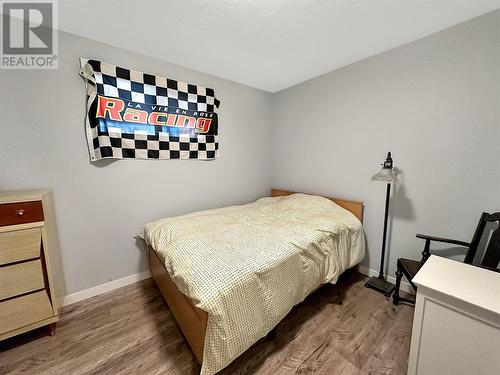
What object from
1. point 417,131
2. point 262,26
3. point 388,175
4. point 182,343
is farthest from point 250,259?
point 417,131

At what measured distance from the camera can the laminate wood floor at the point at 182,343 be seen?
1.27 meters

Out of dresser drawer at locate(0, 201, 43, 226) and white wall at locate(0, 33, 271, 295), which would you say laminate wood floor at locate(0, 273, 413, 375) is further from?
dresser drawer at locate(0, 201, 43, 226)

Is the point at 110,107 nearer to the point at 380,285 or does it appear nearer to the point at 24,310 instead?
the point at 24,310

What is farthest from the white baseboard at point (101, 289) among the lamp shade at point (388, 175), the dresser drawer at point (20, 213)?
the lamp shade at point (388, 175)

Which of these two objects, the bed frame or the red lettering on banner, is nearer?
the bed frame

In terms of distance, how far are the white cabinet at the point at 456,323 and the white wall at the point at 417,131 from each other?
93 centimetres

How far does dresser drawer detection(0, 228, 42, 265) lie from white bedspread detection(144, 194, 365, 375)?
732 mm

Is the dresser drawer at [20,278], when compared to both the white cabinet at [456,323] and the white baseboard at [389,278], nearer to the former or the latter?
the white cabinet at [456,323]

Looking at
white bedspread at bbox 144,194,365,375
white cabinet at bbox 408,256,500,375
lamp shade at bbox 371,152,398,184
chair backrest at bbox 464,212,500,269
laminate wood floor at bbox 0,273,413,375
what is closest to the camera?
white cabinet at bbox 408,256,500,375

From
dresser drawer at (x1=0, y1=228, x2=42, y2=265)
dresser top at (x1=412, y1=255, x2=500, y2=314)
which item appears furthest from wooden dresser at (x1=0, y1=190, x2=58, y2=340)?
dresser top at (x1=412, y1=255, x2=500, y2=314)

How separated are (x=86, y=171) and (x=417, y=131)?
3.09m

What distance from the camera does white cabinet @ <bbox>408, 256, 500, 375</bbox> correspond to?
2.71 feet

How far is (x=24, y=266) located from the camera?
135cm

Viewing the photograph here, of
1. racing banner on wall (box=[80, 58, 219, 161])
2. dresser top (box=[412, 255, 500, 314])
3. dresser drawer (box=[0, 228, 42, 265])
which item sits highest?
racing banner on wall (box=[80, 58, 219, 161])
